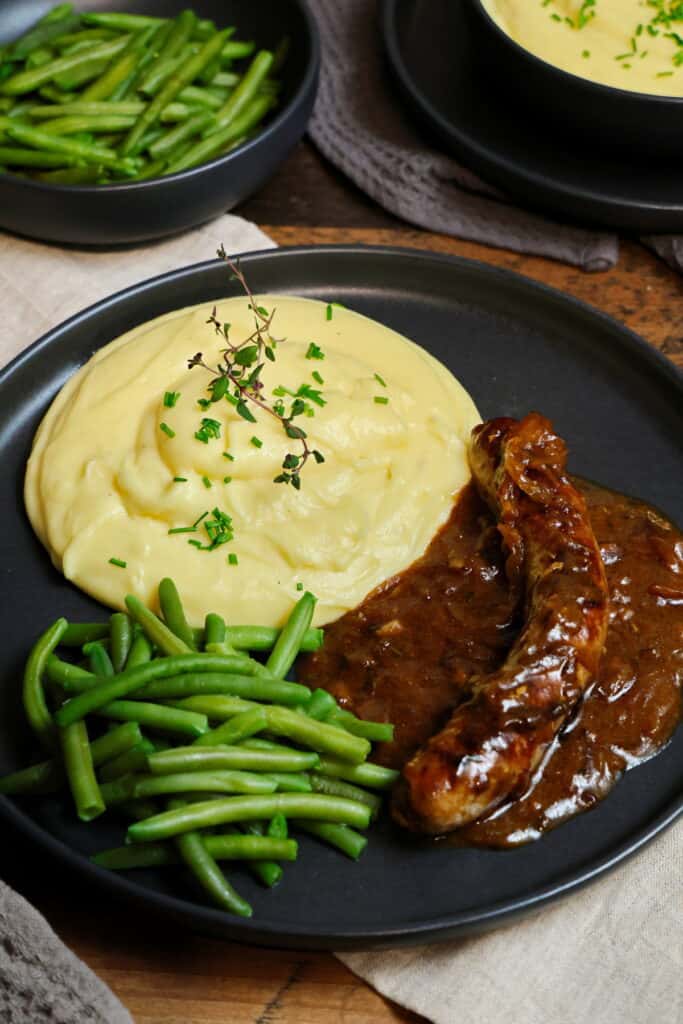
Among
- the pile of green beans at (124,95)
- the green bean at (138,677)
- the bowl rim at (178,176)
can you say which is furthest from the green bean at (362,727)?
the pile of green beans at (124,95)

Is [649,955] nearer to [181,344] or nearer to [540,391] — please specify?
[540,391]

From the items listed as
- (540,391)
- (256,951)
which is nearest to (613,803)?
(256,951)

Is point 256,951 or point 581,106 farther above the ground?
point 581,106

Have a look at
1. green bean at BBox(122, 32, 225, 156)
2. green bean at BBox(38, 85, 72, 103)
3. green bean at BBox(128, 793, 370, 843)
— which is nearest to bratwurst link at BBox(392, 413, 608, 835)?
green bean at BBox(128, 793, 370, 843)

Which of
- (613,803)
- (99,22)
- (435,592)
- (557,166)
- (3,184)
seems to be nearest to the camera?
(613,803)

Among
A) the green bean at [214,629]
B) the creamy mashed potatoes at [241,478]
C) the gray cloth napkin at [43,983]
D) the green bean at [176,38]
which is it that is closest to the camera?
the gray cloth napkin at [43,983]

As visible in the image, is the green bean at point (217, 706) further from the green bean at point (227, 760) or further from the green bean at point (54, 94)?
the green bean at point (54, 94)

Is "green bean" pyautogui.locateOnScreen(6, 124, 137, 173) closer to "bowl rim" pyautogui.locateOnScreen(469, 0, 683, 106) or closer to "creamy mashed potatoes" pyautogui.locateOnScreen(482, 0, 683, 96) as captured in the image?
"bowl rim" pyautogui.locateOnScreen(469, 0, 683, 106)
